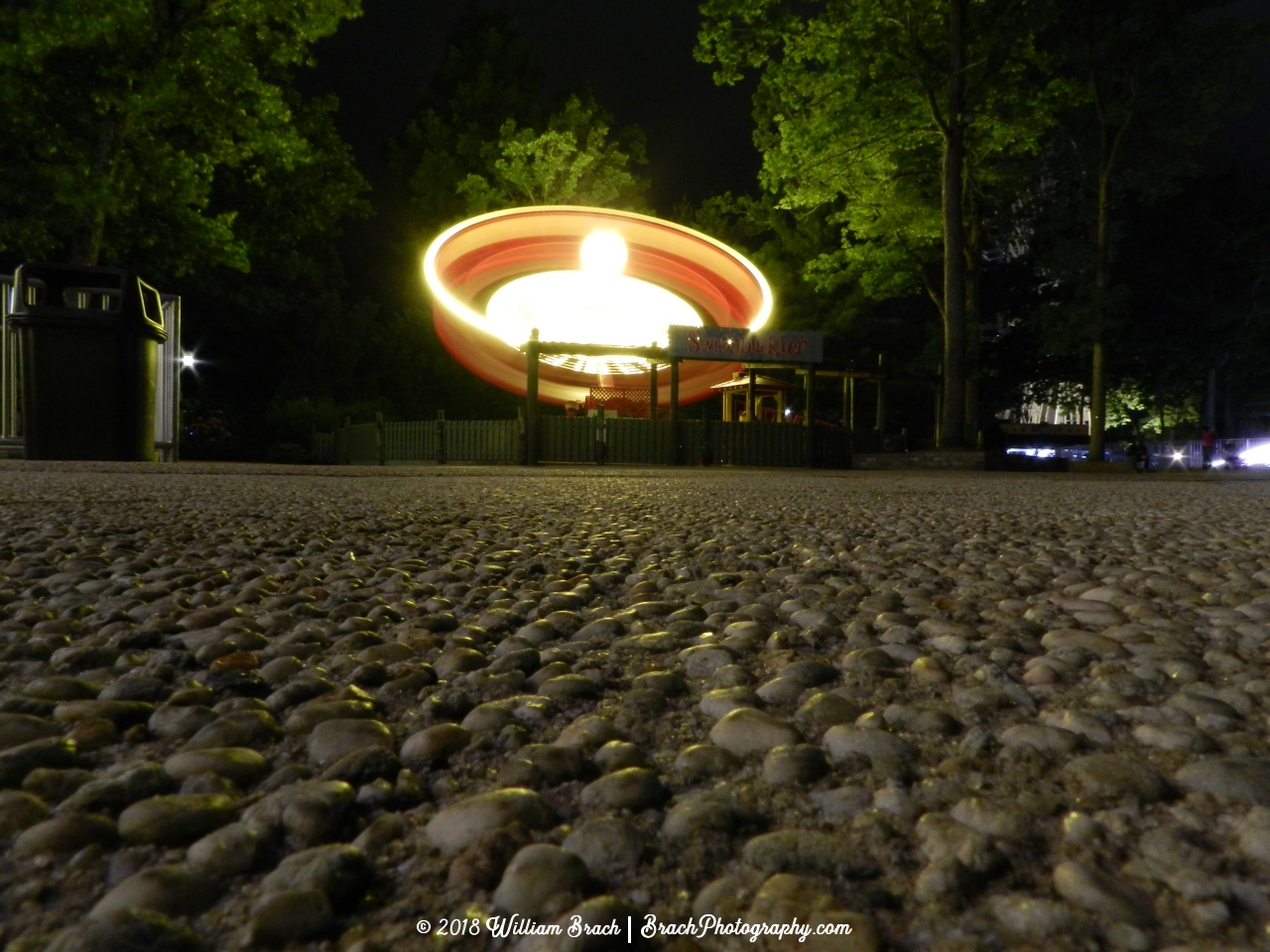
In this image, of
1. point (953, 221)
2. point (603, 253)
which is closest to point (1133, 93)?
point (953, 221)

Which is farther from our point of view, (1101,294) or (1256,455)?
(1256,455)

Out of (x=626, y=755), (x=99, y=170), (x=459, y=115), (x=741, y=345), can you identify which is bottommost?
(x=626, y=755)

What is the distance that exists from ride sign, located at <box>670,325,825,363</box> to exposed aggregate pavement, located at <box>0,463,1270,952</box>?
A: 1602 cm

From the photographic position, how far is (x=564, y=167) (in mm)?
27406

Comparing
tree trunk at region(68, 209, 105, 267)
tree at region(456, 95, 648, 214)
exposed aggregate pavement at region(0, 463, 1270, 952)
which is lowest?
exposed aggregate pavement at region(0, 463, 1270, 952)

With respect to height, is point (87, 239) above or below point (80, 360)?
above

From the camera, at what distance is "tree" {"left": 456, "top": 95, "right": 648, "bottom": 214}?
26953 millimetres

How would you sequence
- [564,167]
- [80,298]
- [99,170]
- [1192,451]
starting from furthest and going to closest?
[1192,451], [564,167], [99,170], [80,298]

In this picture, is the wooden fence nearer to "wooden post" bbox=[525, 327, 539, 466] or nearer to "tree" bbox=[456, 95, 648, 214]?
"wooden post" bbox=[525, 327, 539, 466]

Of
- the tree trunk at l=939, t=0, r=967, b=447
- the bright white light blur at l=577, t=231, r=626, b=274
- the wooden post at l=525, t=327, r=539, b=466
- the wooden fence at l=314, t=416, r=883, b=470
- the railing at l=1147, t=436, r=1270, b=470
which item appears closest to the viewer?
the tree trunk at l=939, t=0, r=967, b=447

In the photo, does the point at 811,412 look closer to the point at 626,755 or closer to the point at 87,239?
the point at 87,239

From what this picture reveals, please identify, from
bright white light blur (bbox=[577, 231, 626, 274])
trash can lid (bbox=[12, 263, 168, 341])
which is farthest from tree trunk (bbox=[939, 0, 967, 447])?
trash can lid (bbox=[12, 263, 168, 341])

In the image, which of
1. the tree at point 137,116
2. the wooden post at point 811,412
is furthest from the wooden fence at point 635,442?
the tree at point 137,116

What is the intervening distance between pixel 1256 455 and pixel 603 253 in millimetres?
25557
